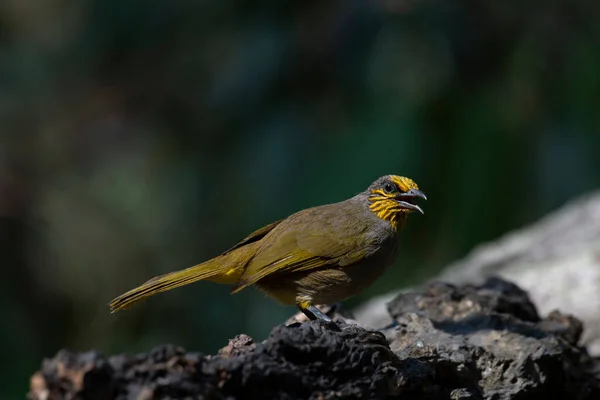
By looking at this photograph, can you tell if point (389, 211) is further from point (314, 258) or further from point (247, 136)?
point (247, 136)

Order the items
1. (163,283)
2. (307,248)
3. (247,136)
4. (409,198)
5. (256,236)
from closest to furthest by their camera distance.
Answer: (163,283) < (307,248) < (256,236) < (409,198) < (247,136)

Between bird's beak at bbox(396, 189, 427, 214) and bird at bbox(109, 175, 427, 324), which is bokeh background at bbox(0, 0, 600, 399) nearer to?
bird's beak at bbox(396, 189, 427, 214)

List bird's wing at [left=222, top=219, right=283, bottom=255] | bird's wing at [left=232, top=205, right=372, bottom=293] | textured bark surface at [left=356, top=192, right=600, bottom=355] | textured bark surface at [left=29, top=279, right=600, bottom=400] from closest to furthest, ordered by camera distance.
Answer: textured bark surface at [left=29, top=279, right=600, bottom=400] < bird's wing at [left=232, top=205, right=372, bottom=293] < bird's wing at [left=222, top=219, right=283, bottom=255] < textured bark surface at [left=356, top=192, right=600, bottom=355]

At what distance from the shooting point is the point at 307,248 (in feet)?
12.9

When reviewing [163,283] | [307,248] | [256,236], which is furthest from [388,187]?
[163,283]

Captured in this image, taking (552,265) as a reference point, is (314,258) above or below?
above

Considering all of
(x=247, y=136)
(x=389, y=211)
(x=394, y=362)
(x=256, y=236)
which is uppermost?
(x=247, y=136)

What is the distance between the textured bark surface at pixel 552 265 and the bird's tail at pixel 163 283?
1174mm

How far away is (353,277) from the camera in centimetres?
398

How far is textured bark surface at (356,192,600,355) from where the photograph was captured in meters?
5.24

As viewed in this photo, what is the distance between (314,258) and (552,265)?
2.34 metres

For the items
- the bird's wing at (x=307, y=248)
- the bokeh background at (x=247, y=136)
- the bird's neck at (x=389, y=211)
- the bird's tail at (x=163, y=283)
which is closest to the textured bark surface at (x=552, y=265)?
the bokeh background at (x=247, y=136)

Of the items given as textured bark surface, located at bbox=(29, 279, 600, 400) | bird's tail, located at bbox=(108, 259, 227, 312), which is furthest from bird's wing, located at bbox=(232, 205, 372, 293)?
textured bark surface, located at bbox=(29, 279, 600, 400)

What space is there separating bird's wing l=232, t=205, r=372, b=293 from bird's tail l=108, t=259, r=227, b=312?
0.14 m
